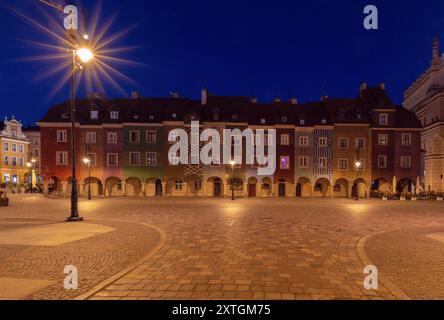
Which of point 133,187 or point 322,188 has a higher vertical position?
point 133,187

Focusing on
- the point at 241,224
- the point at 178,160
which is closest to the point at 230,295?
the point at 241,224

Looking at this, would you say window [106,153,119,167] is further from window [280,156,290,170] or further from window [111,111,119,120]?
window [280,156,290,170]

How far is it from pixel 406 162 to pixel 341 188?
356 inches

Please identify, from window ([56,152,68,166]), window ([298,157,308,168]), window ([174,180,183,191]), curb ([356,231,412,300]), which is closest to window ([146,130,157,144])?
window ([174,180,183,191])

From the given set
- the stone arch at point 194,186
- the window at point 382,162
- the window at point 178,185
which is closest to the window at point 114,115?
the window at point 178,185

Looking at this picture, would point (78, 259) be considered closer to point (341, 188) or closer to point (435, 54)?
point (341, 188)

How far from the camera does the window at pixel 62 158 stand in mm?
36969

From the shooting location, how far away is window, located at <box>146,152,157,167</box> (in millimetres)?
36153

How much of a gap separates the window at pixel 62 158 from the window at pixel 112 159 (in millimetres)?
5926

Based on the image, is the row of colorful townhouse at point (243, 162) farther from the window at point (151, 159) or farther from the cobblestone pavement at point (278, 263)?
the cobblestone pavement at point (278, 263)

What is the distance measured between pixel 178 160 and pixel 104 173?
1026 cm

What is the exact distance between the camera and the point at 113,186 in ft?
122

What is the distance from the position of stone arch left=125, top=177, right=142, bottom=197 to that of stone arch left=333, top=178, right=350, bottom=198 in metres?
26.8

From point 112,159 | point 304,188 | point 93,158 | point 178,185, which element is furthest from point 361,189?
point 93,158
